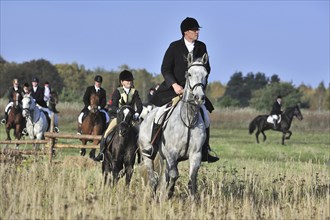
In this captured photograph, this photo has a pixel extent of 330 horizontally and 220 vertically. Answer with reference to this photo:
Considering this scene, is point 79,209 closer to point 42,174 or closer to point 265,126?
point 42,174

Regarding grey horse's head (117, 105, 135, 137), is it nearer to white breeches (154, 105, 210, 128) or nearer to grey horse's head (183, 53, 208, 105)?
white breeches (154, 105, 210, 128)

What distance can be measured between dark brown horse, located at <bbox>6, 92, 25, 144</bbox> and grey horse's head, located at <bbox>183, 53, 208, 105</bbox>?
16780 mm

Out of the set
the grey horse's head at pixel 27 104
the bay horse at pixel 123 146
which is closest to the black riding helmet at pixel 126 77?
the bay horse at pixel 123 146

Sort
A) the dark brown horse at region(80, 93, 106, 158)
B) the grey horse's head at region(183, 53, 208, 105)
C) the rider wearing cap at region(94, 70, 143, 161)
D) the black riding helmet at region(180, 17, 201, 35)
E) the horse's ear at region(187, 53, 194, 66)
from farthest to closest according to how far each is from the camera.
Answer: the dark brown horse at region(80, 93, 106, 158) → the rider wearing cap at region(94, 70, 143, 161) → the black riding helmet at region(180, 17, 201, 35) → the horse's ear at region(187, 53, 194, 66) → the grey horse's head at region(183, 53, 208, 105)

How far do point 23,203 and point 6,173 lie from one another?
3155 millimetres

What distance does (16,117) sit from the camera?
86.4 feet

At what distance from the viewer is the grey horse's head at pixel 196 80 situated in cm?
975

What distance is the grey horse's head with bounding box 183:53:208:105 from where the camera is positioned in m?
9.75

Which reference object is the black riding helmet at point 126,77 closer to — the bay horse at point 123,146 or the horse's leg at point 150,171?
the bay horse at point 123,146

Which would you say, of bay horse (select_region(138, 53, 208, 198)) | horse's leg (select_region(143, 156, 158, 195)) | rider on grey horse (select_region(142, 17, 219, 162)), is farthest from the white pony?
bay horse (select_region(138, 53, 208, 198))

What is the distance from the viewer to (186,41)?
443 inches

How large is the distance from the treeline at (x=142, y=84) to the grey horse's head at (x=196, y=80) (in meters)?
80.6

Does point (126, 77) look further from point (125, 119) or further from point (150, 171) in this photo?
point (150, 171)

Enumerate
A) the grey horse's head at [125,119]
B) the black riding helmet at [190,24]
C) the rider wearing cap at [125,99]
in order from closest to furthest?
the black riding helmet at [190,24]
the grey horse's head at [125,119]
the rider wearing cap at [125,99]
